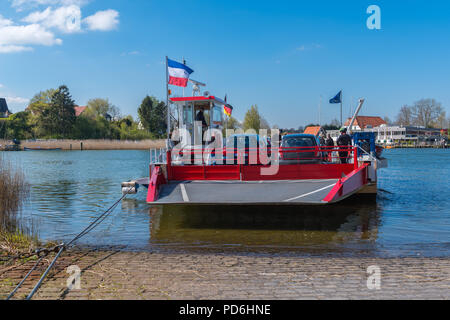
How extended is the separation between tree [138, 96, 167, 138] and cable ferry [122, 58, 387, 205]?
83179 millimetres

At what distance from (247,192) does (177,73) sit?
5.75 metres

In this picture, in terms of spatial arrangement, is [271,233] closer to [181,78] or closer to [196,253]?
[196,253]

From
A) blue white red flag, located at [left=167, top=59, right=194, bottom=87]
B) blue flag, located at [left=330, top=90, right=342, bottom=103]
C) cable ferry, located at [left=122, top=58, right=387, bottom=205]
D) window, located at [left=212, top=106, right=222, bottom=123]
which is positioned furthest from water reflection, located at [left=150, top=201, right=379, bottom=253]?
blue flag, located at [left=330, top=90, right=342, bottom=103]

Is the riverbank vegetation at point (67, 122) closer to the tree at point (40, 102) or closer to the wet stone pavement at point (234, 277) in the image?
the tree at point (40, 102)

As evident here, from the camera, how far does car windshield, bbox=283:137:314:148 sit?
1473 centimetres

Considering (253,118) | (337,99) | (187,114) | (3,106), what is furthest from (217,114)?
(3,106)

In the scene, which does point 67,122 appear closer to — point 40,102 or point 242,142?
point 40,102

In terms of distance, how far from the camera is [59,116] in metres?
92.5

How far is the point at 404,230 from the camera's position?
10.4 metres

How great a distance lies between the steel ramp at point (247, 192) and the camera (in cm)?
912

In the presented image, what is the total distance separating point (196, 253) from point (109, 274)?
7.45ft

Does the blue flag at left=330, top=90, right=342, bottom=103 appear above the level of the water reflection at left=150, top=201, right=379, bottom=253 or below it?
above

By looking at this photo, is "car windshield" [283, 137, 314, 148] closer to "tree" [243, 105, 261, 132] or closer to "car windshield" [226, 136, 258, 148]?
"car windshield" [226, 136, 258, 148]

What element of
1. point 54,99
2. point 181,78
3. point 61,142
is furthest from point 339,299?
point 54,99
